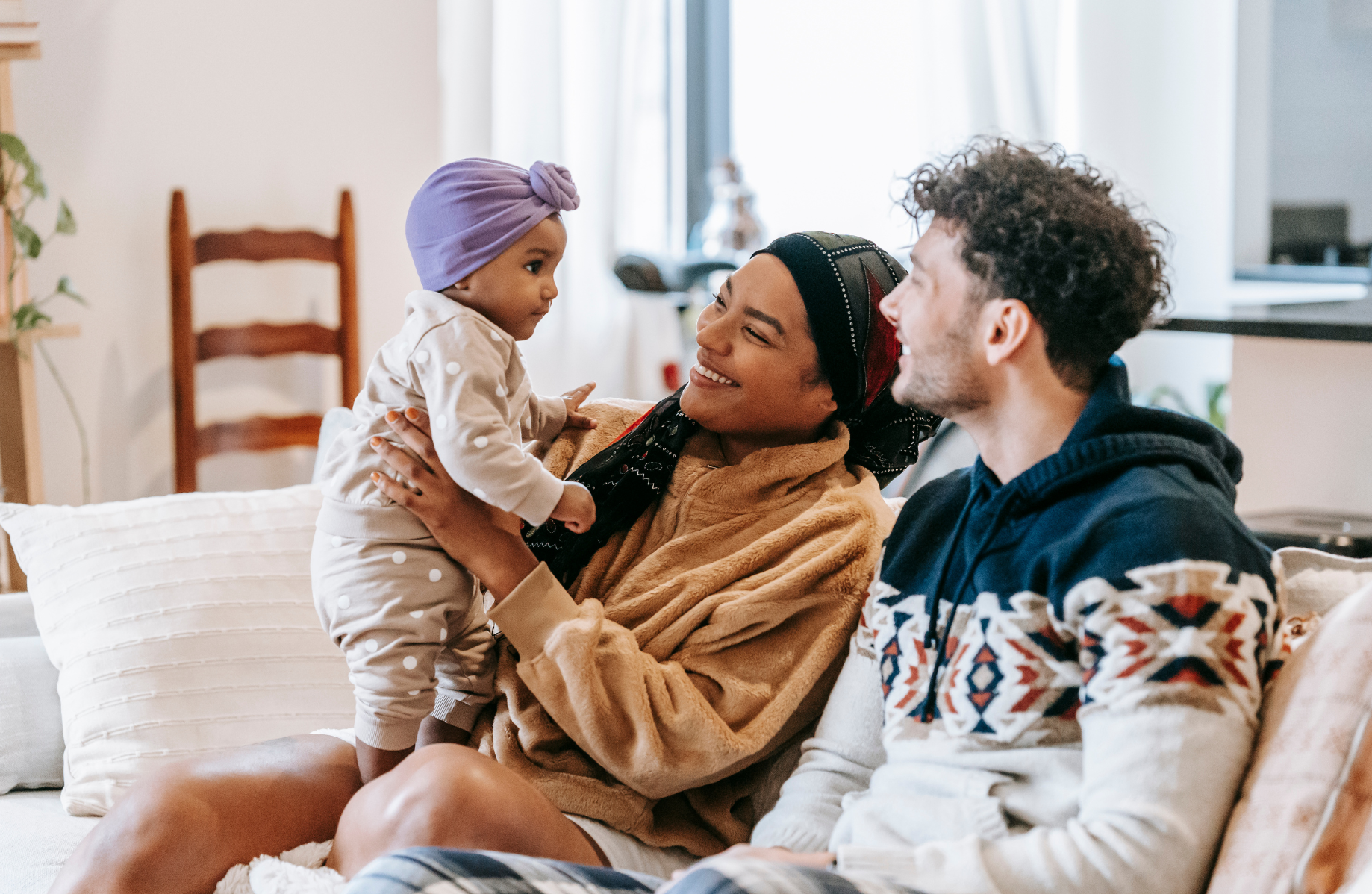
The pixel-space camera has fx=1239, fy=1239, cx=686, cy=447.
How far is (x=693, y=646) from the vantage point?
1290mm

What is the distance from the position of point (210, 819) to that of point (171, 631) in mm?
427

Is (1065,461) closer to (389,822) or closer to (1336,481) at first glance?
(389,822)

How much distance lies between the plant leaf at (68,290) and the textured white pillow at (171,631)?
140 centimetres

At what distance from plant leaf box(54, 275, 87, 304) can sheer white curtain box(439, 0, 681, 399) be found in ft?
3.61

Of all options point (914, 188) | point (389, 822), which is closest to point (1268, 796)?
point (914, 188)

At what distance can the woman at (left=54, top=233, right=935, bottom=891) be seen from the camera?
121cm

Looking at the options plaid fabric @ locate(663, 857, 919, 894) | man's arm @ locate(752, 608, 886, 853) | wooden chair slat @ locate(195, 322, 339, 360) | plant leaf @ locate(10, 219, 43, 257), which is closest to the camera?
plaid fabric @ locate(663, 857, 919, 894)

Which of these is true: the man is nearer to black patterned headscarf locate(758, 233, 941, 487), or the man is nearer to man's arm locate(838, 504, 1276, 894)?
man's arm locate(838, 504, 1276, 894)

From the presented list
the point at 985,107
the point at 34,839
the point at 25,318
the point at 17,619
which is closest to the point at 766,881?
the point at 34,839

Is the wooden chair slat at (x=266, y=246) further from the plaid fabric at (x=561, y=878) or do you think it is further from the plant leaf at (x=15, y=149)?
the plaid fabric at (x=561, y=878)

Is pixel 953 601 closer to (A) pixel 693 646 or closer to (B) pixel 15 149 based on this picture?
(A) pixel 693 646

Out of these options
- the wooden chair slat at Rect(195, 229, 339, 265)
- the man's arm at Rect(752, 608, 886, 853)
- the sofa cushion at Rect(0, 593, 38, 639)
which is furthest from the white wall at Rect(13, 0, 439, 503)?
the man's arm at Rect(752, 608, 886, 853)

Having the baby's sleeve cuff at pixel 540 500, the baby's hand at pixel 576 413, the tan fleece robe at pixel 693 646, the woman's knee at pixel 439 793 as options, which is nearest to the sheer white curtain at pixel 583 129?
the baby's hand at pixel 576 413

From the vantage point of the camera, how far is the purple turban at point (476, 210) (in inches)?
49.7
